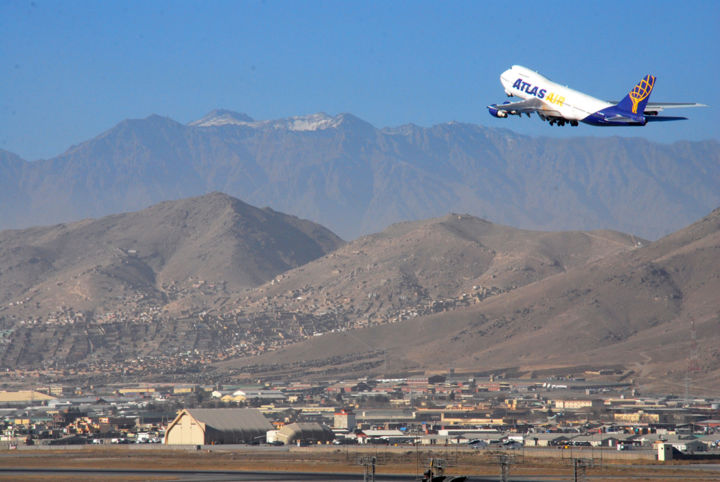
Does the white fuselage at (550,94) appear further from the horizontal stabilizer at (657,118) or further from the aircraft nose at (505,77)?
the horizontal stabilizer at (657,118)

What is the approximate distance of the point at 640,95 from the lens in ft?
420

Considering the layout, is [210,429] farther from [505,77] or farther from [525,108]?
[525,108]

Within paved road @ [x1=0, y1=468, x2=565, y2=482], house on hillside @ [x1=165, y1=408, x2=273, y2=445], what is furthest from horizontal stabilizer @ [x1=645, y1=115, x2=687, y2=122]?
house on hillside @ [x1=165, y1=408, x2=273, y2=445]

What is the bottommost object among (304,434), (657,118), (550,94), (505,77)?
(304,434)

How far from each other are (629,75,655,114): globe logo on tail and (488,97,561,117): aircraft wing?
946 centimetres

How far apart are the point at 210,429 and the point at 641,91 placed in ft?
292

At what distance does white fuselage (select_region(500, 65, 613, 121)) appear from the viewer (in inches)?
5207

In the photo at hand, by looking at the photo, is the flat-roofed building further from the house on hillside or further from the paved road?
the paved road

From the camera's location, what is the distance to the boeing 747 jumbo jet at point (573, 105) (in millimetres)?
127875

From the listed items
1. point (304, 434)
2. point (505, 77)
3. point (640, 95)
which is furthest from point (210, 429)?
point (640, 95)

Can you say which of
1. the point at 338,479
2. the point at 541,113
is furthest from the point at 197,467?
the point at 541,113

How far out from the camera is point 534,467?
144250mm

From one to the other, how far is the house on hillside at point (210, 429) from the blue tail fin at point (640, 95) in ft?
286

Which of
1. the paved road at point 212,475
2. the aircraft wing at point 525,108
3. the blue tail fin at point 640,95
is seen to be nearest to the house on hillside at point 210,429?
the paved road at point 212,475
